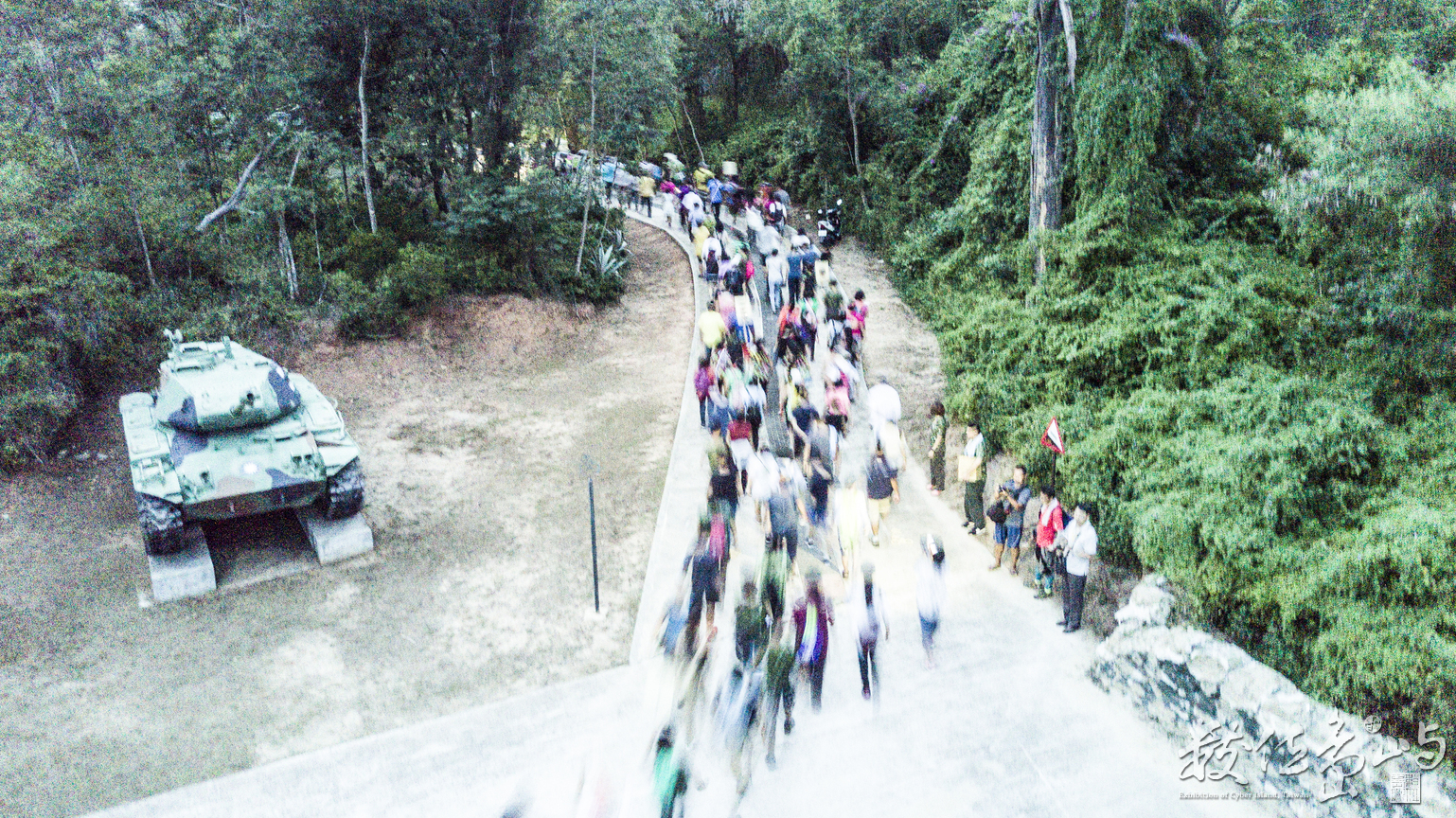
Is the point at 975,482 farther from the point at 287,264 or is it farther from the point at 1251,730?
the point at 287,264

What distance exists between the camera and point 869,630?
7859 millimetres

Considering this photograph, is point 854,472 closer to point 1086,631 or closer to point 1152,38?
point 1086,631

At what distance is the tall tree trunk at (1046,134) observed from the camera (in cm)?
1469

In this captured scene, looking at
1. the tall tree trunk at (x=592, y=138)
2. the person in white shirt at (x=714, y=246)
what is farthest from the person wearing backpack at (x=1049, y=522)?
the tall tree trunk at (x=592, y=138)

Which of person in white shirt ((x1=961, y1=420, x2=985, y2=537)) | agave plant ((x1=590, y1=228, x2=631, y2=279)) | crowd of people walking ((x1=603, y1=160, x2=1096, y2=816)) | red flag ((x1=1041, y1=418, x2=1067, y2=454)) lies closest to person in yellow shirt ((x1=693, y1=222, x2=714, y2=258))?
agave plant ((x1=590, y1=228, x2=631, y2=279))

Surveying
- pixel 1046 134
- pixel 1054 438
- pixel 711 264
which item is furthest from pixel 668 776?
pixel 711 264

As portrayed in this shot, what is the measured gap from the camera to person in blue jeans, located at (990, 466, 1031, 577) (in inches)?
400

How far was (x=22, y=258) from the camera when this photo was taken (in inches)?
539

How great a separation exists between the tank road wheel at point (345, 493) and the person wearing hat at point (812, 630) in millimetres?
6196

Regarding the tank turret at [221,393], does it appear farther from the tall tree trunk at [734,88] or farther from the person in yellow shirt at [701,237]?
the tall tree trunk at [734,88]

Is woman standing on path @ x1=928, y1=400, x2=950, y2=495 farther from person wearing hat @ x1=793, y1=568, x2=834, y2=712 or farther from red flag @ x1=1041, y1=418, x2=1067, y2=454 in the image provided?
person wearing hat @ x1=793, y1=568, x2=834, y2=712

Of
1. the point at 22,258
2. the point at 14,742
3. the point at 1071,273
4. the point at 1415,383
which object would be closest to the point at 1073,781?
the point at 1415,383

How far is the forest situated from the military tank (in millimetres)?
3484

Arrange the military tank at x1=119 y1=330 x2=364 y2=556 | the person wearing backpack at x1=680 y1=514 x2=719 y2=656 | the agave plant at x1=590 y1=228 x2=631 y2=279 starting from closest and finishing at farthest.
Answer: the person wearing backpack at x1=680 y1=514 x2=719 y2=656 → the military tank at x1=119 y1=330 x2=364 y2=556 → the agave plant at x1=590 y1=228 x2=631 y2=279
